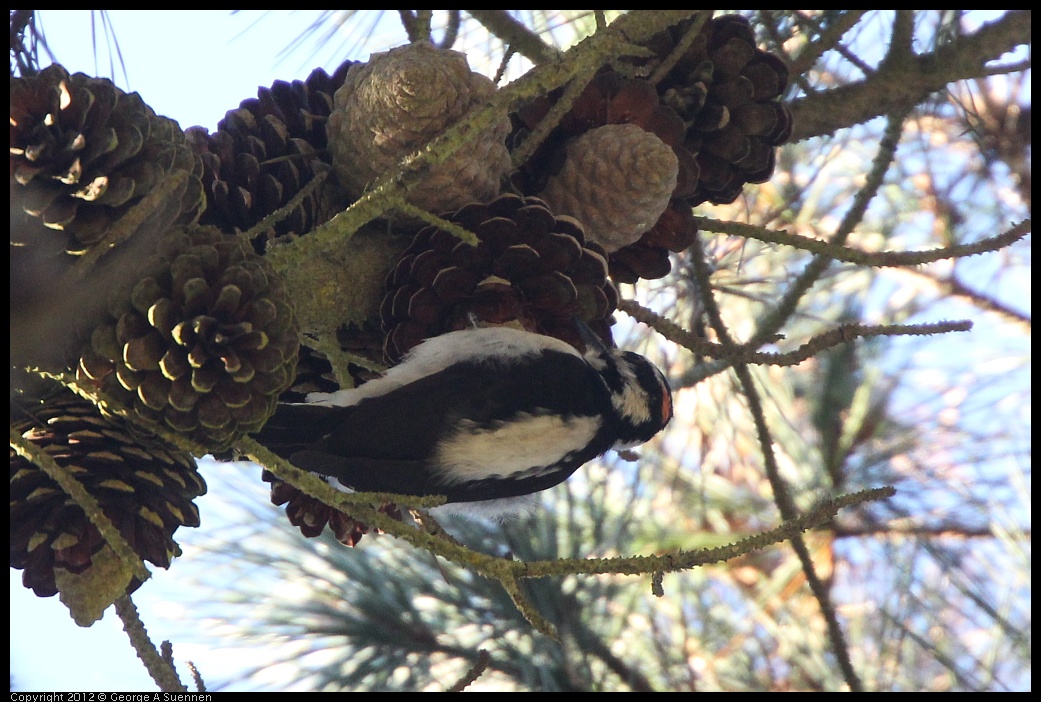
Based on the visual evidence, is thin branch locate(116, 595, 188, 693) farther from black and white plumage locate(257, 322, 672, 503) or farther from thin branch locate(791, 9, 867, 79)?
thin branch locate(791, 9, 867, 79)

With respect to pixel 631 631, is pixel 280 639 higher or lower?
A: lower

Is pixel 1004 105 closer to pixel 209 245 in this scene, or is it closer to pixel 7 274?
pixel 209 245

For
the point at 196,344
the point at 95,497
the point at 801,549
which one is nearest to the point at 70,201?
the point at 196,344

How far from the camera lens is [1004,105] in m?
1.90

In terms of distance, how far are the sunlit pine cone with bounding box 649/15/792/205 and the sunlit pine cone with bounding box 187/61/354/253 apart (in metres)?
0.40

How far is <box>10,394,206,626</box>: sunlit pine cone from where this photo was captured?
833mm

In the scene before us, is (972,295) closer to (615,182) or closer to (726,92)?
(726,92)

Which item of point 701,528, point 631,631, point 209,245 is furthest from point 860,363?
point 209,245

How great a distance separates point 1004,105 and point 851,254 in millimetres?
1193

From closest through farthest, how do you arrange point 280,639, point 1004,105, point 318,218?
1. point 318,218
2. point 280,639
3. point 1004,105

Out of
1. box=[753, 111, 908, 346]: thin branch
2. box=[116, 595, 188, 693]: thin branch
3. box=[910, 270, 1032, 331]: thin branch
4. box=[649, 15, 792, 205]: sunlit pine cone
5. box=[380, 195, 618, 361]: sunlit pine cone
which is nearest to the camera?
box=[116, 595, 188, 693]: thin branch

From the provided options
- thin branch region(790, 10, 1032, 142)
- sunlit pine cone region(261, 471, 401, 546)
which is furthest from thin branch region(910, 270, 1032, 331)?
sunlit pine cone region(261, 471, 401, 546)

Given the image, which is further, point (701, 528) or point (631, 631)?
point (701, 528)
